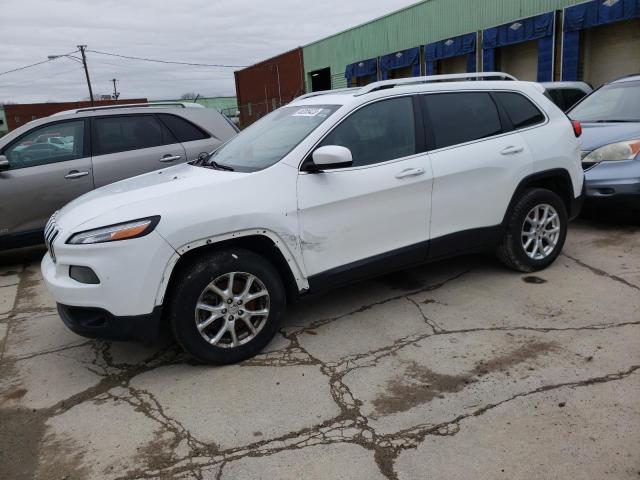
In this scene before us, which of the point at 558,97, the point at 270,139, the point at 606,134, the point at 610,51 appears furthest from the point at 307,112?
the point at 610,51

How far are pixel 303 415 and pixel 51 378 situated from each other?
1851 millimetres

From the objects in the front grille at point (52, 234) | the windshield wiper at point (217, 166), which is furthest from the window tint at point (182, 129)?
the front grille at point (52, 234)

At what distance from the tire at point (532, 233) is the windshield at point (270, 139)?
1.92 meters

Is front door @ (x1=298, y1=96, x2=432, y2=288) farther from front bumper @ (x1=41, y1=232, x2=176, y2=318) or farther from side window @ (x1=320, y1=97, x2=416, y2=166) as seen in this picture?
front bumper @ (x1=41, y1=232, x2=176, y2=318)

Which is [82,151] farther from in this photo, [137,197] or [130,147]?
[137,197]

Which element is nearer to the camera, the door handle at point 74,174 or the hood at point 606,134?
the hood at point 606,134

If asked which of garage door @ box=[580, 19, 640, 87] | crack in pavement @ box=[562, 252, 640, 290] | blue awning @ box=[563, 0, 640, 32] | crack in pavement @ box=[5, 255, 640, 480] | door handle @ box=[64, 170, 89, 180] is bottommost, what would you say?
crack in pavement @ box=[5, 255, 640, 480]

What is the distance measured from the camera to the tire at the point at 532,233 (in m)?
4.64

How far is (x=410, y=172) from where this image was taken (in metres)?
4.00

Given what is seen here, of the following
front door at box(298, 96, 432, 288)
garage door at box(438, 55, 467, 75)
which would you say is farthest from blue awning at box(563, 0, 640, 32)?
front door at box(298, 96, 432, 288)

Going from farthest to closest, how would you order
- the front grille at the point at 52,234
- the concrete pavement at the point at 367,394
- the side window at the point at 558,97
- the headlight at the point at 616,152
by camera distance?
1. the side window at the point at 558,97
2. the headlight at the point at 616,152
3. the front grille at the point at 52,234
4. the concrete pavement at the point at 367,394

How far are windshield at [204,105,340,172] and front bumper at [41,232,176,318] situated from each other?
3.16 feet

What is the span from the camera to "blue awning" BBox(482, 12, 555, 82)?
17516mm

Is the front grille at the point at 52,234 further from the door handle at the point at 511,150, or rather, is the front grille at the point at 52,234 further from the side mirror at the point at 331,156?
the door handle at the point at 511,150
